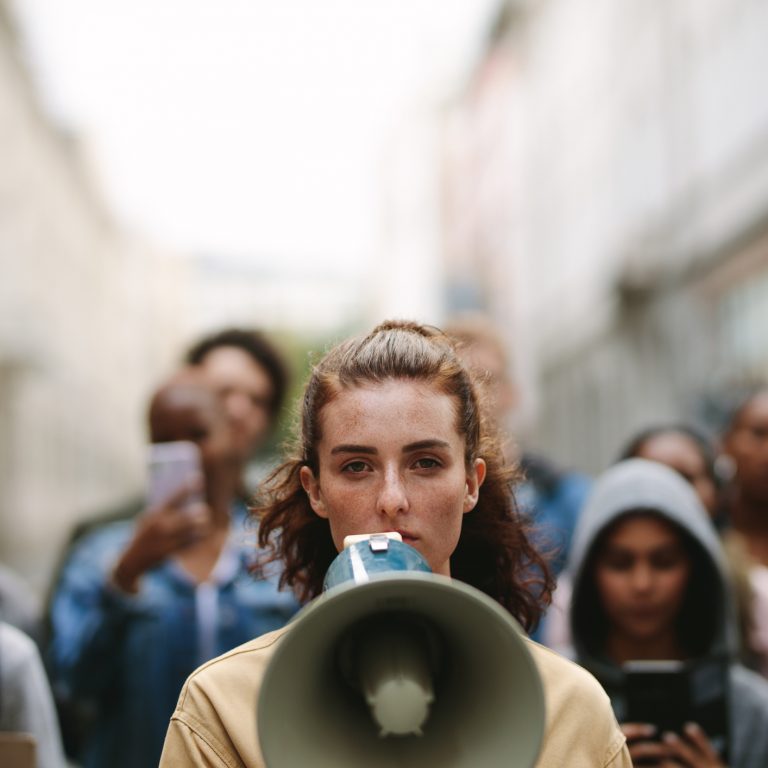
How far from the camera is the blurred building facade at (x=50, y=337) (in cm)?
2377

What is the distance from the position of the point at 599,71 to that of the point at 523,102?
6.93 meters

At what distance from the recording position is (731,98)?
15305mm

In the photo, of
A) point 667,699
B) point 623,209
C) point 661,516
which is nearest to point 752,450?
point 661,516

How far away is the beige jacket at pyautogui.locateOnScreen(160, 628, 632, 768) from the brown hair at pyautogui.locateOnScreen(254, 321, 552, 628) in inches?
14.1

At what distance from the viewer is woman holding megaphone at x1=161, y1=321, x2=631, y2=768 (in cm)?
196

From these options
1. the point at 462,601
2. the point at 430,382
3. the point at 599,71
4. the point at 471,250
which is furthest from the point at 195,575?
the point at 471,250

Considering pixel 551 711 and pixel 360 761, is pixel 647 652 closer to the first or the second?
pixel 551 711

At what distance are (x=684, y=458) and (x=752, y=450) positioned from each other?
33 cm

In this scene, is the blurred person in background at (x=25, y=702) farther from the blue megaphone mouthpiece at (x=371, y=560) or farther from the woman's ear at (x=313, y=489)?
the blue megaphone mouthpiece at (x=371, y=560)

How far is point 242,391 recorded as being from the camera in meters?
4.60

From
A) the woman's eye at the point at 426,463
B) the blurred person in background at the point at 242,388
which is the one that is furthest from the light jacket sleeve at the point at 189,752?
the blurred person in background at the point at 242,388

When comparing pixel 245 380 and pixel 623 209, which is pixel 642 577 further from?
pixel 623 209

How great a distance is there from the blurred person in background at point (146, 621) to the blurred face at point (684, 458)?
1.39 m

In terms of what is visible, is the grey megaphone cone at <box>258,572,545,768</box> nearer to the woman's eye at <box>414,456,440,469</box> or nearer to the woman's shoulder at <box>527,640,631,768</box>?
the woman's shoulder at <box>527,640,631,768</box>
